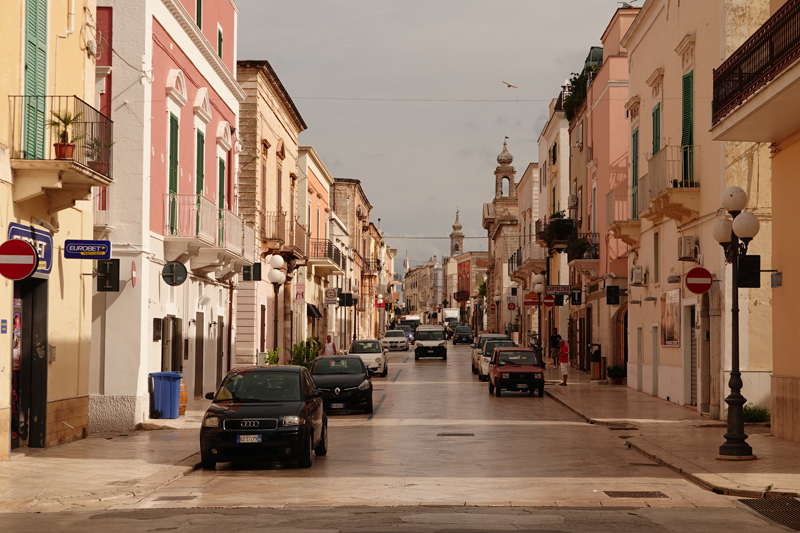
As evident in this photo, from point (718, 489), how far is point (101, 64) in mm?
14309

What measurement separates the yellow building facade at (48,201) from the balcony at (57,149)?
0.05 feet

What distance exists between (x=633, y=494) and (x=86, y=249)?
9.41 m

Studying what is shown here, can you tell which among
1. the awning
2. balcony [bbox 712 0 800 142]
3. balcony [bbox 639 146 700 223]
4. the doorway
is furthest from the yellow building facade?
the awning

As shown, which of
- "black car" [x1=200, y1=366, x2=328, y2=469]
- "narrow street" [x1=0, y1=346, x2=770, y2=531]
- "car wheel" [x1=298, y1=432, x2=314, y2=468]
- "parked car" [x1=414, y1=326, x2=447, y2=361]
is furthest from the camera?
"parked car" [x1=414, y1=326, x2=447, y2=361]

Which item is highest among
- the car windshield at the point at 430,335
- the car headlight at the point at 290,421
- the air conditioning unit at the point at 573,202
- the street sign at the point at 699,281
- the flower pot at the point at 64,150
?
the air conditioning unit at the point at 573,202

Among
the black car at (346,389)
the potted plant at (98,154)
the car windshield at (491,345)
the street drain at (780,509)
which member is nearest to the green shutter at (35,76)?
the potted plant at (98,154)

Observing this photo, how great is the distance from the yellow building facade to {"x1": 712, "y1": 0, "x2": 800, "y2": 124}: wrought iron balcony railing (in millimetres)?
10419

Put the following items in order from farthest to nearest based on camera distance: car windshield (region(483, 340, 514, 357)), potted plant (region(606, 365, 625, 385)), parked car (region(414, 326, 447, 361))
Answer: parked car (region(414, 326, 447, 361)), car windshield (region(483, 340, 514, 357)), potted plant (region(606, 365, 625, 385))

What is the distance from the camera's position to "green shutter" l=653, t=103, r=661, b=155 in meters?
26.9

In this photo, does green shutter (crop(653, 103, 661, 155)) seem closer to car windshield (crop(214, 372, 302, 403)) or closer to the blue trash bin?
the blue trash bin

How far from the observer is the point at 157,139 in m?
21.2

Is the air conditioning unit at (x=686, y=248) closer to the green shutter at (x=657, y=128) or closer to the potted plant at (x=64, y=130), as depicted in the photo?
the green shutter at (x=657, y=128)

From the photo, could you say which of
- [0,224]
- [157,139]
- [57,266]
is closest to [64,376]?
[57,266]

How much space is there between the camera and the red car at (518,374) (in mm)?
29906
